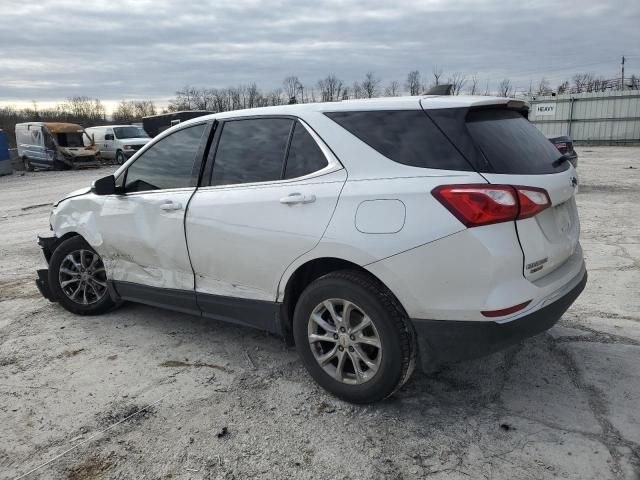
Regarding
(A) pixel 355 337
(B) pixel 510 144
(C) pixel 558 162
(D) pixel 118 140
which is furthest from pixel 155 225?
(D) pixel 118 140

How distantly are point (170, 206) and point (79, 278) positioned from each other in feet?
5.08

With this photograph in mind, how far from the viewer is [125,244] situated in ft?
13.8

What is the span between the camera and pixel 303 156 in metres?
3.24

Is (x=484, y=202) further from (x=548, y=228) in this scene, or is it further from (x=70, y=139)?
(x=70, y=139)

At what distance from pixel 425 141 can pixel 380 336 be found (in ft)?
3.64

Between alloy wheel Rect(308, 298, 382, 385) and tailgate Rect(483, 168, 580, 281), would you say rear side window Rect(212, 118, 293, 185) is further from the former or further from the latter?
tailgate Rect(483, 168, 580, 281)

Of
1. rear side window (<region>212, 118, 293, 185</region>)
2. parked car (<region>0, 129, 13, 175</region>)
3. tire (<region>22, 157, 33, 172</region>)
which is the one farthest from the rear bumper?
tire (<region>22, 157, 33, 172</region>)

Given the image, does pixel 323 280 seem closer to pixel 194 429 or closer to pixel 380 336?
pixel 380 336

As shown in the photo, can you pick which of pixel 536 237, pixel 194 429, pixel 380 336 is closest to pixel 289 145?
pixel 380 336

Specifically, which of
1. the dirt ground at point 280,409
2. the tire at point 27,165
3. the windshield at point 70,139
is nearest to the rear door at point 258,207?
the dirt ground at point 280,409

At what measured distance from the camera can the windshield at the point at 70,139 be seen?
25266 millimetres

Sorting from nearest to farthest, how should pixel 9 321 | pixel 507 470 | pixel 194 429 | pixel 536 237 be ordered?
pixel 507 470 → pixel 536 237 → pixel 194 429 → pixel 9 321

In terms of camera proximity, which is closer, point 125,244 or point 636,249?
point 125,244

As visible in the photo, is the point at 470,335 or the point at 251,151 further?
the point at 251,151
